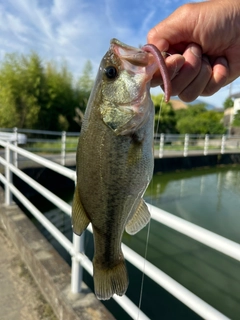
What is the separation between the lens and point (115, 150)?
3.32ft

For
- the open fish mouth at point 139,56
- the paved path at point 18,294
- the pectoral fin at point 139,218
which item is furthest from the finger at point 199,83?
the paved path at point 18,294

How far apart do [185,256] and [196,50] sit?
377cm

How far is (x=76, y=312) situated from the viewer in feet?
7.00

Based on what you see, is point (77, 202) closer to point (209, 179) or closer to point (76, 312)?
point (76, 312)

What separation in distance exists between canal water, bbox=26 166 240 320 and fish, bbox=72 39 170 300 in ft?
6.39

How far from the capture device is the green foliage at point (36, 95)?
13.7m

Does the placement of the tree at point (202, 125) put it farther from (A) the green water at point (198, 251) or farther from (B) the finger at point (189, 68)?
(B) the finger at point (189, 68)

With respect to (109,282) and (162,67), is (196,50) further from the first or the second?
(109,282)

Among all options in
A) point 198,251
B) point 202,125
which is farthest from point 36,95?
point 202,125

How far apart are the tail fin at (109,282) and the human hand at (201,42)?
74 cm

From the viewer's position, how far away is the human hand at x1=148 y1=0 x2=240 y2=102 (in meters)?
1.34

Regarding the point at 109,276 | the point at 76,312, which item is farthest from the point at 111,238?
the point at 76,312

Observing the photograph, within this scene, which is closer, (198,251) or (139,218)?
(139,218)

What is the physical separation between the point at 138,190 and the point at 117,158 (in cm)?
14
